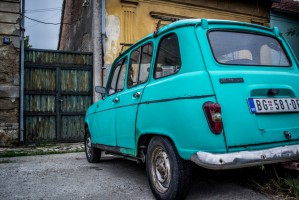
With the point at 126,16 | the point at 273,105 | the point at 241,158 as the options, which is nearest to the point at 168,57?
the point at 273,105

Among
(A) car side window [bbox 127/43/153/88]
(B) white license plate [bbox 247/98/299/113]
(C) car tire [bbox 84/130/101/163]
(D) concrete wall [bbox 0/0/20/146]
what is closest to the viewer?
(B) white license plate [bbox 247/98/299/113]

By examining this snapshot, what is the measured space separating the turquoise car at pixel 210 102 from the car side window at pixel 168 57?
0.01 m

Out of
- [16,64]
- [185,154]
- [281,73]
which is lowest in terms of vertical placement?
[185,154]

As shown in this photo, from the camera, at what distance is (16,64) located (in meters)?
8.41

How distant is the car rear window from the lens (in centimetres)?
296

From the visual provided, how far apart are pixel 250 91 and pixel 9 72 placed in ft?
24.7

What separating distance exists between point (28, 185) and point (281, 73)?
11.5 feet

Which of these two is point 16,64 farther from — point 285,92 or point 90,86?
point 285,92

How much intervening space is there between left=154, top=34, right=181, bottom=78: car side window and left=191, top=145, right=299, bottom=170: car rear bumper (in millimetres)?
989

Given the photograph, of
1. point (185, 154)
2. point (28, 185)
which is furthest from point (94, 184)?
point (185, 154)

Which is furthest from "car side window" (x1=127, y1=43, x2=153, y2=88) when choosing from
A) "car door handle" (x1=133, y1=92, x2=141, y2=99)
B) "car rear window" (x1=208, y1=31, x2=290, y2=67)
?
"car rear window" (x1=208, y1=31, x2=290, y2=67)

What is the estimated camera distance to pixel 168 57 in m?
3.24

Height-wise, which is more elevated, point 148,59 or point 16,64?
point 16,64

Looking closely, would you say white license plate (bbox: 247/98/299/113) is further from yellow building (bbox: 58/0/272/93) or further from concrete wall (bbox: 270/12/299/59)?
concrete wall (bbox: 270/12/299/59)
